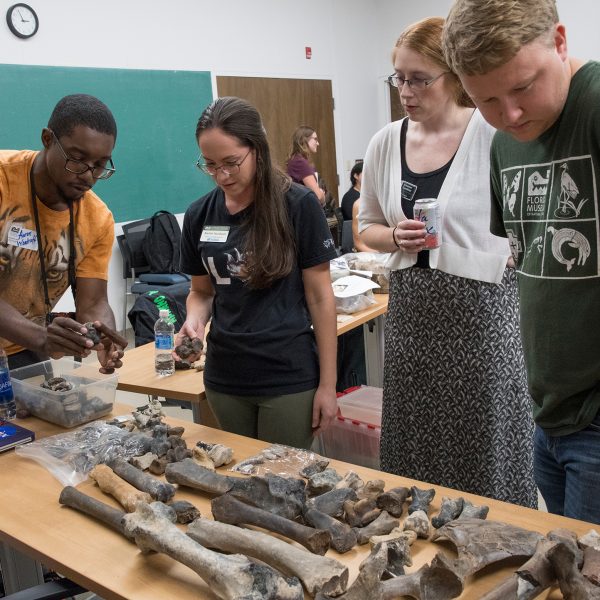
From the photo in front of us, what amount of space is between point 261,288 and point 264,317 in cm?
9

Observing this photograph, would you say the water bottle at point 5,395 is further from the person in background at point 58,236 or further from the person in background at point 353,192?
the person in background at point 353,192

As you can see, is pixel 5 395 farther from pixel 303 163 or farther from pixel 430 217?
pixel 303 163

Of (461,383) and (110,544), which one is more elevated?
(461,383)

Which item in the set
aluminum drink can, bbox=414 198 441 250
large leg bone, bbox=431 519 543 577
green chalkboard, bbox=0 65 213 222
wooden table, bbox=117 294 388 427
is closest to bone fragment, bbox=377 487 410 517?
large leg bone, bbox=431 519 543 577

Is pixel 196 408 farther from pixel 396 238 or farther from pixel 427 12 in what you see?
pixel 427 12

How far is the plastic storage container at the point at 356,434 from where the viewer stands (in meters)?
2.91

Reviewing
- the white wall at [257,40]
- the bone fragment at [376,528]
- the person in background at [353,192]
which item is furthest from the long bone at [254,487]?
the person in background at [353,192]

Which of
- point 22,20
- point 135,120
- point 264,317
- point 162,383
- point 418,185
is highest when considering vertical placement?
point 22,20

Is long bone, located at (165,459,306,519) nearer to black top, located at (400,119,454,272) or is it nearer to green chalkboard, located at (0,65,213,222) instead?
black top, located at (400,119,454,272)

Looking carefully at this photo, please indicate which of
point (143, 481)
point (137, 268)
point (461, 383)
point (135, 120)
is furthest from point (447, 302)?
point (135, 120)

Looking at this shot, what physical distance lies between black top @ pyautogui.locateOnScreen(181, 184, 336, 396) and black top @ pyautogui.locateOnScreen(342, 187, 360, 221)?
461 centimetres

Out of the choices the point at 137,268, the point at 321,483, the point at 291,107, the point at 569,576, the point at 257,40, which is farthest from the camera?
the point at 291,107

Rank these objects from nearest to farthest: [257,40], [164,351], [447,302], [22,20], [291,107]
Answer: [447,302], [164,351], [22,20], [257,40], [291,107]

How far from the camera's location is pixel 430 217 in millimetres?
1811
